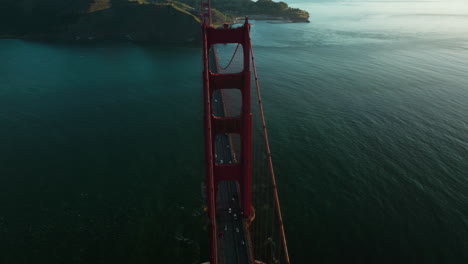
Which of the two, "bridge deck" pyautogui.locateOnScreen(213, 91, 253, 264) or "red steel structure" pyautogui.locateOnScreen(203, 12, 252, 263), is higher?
"red steel structure" pyautogui.locateOnScreen(203, 12, 252, 263)

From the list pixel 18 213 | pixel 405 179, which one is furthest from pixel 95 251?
pixel 405 179

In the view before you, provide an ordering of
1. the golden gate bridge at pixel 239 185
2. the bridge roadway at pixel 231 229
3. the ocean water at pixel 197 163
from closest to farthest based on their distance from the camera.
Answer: the golden gate bridge at pixel 239 185 < the bridge roadway at pixel 231 229 < the ocean water at pixel 197 163

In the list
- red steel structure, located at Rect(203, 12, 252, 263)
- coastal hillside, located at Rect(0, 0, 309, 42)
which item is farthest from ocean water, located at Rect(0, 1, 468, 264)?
coastal hillside, located at Rect(0, 0, 309, 42)

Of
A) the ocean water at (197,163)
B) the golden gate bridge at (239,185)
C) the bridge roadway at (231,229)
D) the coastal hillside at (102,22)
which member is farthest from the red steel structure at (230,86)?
the coastal hillside at (102,22)

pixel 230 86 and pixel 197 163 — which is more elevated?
pixel 230 86

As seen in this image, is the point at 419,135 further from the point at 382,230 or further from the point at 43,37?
the point at 43,37

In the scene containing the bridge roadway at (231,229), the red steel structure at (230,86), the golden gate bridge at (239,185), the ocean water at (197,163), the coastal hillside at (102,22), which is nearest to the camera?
the red steel structure at (230,86)

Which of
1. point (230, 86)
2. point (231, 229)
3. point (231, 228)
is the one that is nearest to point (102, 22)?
point (230, 86)

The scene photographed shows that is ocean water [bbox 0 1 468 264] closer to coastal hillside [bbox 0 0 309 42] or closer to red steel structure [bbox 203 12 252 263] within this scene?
red steel structure [bbox 203 12 252 263]

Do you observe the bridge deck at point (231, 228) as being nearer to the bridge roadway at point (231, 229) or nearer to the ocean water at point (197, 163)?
the bridge roadway at point (231, 229)

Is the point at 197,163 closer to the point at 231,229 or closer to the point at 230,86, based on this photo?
the point at 231,229
